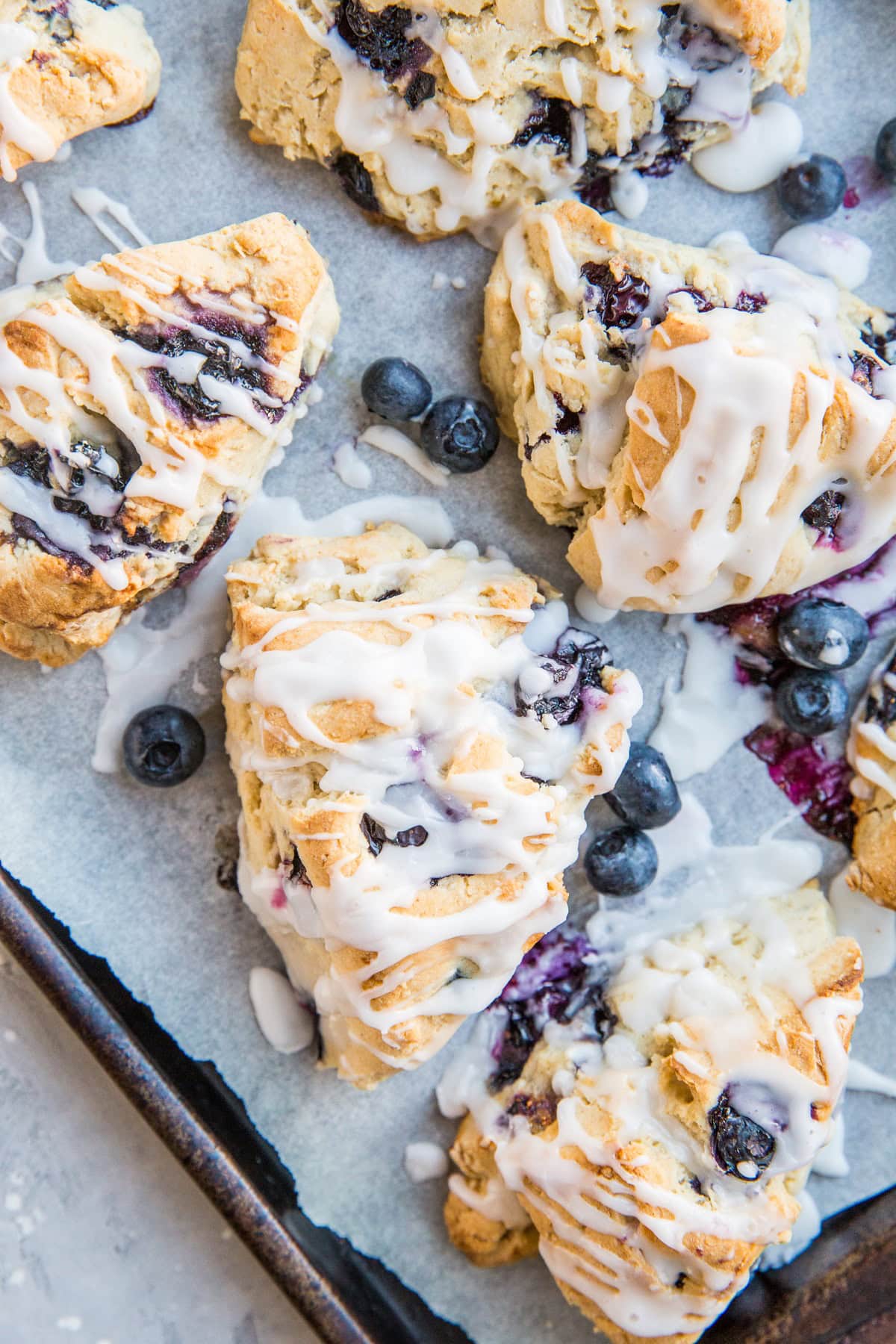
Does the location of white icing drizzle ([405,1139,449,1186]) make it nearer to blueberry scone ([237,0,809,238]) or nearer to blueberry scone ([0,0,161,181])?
blueberry scone ([237,0,809,238])

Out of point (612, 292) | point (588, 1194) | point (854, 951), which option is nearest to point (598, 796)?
point (854, 951)

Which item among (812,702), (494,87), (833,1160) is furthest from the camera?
(833,1160)

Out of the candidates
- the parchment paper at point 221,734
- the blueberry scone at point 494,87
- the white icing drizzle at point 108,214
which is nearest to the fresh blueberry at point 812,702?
the parchment paper at point 221,734

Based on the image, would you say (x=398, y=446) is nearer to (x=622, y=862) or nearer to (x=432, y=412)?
(x=432, y=412)

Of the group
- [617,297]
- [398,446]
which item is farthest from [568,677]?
[617,297]

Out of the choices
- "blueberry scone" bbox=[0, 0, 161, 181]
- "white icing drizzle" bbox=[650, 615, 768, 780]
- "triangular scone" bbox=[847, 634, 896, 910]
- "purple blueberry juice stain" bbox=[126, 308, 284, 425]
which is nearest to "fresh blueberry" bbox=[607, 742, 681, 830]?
"white icing drizzle" bbox=[650, 615, 768, 780]
